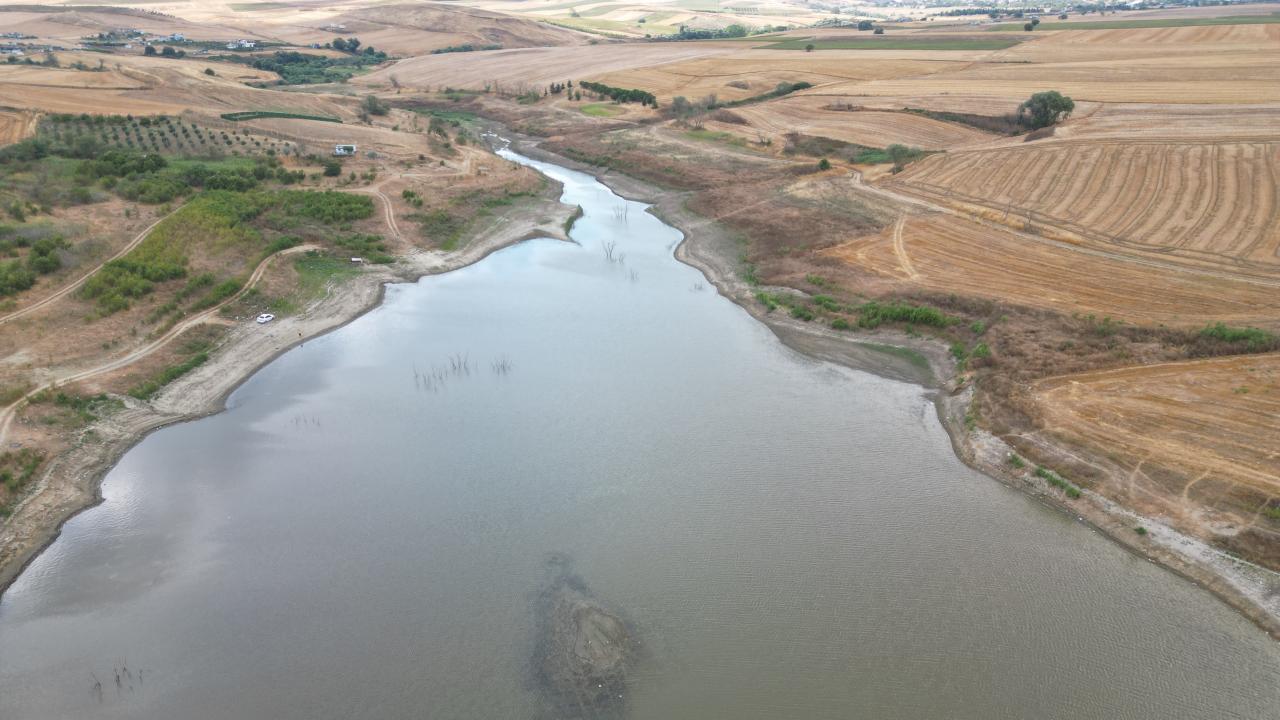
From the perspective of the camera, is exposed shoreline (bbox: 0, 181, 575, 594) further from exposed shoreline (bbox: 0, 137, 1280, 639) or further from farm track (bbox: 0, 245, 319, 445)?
farm track (bbox: 0, 245, 319, 445)

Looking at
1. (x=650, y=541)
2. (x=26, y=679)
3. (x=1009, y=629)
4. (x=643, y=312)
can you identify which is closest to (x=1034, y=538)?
(x=1009, y=629)

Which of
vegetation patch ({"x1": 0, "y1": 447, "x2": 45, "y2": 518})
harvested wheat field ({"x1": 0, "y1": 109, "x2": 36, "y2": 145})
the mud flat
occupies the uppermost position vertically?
harvested wheat field ({"x1": 0, "y1": 109, "x2": 36, "y2": 145})

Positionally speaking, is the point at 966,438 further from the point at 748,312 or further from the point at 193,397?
the point at 193,397

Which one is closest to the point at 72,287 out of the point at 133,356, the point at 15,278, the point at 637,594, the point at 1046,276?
the point at 15,278

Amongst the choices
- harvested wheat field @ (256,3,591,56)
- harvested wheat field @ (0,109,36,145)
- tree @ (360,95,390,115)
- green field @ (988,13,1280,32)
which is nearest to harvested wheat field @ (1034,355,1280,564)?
harvested wheat field @ (0,109,36,145)

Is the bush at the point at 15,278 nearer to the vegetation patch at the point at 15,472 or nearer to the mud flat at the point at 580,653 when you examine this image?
the vegetation patch at the point at 15,472

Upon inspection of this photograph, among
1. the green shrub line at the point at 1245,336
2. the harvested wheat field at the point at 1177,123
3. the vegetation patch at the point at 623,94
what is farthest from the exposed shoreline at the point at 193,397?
the harvested wheat field at the point at 1177,123
